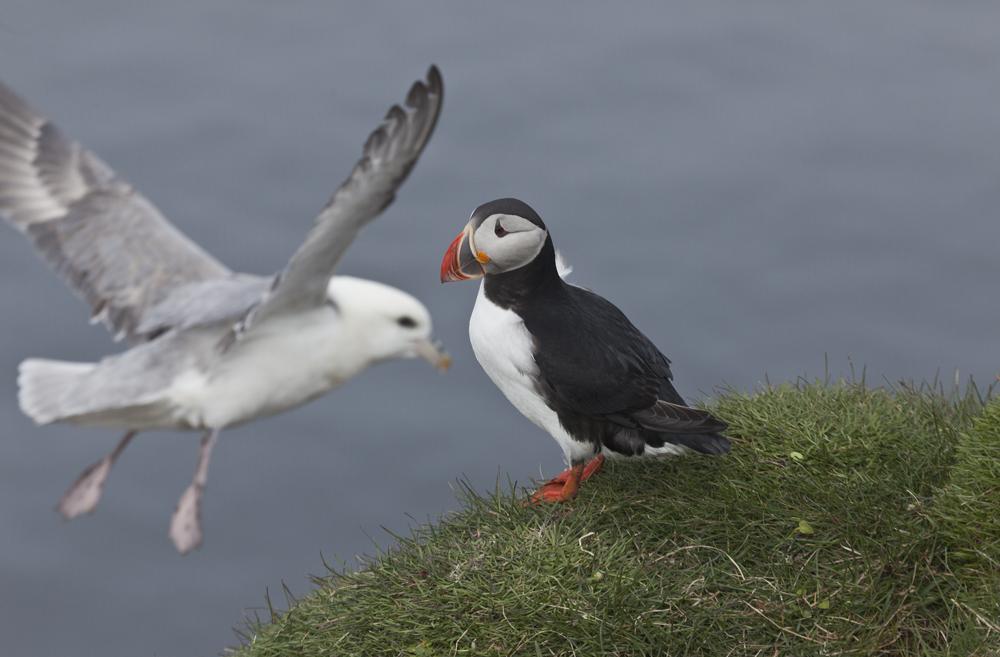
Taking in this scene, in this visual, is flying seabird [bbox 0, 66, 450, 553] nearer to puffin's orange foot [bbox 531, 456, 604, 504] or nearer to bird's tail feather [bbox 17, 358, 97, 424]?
bird's tail feather [bbox 17, 358, 97, 424]

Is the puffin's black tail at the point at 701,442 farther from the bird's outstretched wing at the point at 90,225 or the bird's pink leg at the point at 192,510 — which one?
the bird's outstretched wing at the point at 90,225

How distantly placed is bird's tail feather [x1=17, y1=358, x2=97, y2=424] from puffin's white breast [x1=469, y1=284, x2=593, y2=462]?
8.69ft

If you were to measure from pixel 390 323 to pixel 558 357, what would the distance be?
1.81 meters

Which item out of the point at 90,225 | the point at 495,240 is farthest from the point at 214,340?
the point at 495,240

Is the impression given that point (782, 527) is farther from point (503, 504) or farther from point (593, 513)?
point (503, 504)

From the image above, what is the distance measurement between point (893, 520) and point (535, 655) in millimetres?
1513

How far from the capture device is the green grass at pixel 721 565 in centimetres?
309

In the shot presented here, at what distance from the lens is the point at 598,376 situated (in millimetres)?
3369

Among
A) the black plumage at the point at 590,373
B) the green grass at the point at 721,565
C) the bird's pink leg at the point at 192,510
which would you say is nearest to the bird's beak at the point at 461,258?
the black plumage at the point at 590,373

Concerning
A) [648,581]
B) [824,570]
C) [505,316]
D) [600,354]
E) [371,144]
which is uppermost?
[371,144]

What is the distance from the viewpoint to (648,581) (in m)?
3.23

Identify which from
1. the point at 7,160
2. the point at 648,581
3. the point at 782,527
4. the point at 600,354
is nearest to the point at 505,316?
the point at 600,354

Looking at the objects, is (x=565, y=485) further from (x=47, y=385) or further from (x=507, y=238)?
(x=47, y=385)

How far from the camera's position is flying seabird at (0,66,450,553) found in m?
4.53
